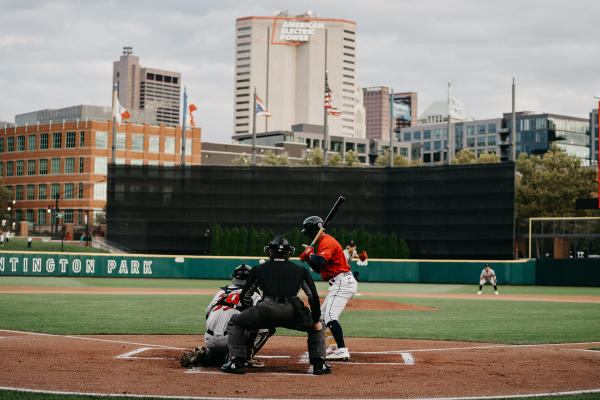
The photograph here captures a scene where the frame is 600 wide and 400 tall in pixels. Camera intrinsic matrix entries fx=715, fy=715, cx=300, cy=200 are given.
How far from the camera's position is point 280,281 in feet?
31.0

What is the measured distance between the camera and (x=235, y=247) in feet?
159

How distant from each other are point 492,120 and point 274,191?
107917 millimetres

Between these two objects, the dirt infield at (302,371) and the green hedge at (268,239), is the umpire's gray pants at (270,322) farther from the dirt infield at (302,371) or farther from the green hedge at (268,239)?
the green hedge at (268,239)

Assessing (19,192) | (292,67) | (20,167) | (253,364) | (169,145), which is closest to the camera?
(253,364)

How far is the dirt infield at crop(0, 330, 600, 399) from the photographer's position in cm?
850

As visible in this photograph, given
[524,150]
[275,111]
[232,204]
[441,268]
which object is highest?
[275,111]

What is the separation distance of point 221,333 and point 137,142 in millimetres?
98143

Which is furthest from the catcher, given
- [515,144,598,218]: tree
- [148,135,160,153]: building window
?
[148,135,160,153]: building window

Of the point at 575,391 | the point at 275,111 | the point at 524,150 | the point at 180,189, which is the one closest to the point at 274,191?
the point at 180,189

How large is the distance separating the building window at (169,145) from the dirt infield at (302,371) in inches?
3779

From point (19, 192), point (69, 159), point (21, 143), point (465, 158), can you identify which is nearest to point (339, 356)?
point (465, 158)

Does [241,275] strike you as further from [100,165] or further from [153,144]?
[153,144]

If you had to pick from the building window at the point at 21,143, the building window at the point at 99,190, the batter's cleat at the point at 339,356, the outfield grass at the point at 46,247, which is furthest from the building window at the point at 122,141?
the batter's cleat at the point at 339,356

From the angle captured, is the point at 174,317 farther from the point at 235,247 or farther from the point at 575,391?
the point at 235,247
